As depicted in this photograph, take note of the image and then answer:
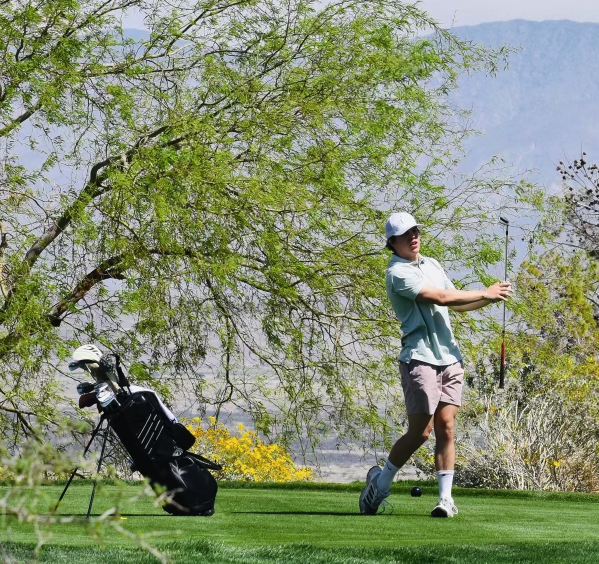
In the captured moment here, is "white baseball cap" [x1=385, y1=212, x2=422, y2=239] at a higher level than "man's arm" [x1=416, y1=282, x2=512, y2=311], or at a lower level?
higher

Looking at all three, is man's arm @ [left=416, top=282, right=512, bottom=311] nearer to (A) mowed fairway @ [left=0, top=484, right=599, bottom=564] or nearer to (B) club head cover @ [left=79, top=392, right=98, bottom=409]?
(A) mowed fairway @ [left=0, top=484, right=599, bottom=564]

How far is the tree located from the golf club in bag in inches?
217

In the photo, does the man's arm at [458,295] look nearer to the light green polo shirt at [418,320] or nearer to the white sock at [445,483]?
the light green polo shirt at [418,320]

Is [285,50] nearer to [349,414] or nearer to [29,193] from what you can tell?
[29,193]

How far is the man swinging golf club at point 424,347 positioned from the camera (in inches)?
280

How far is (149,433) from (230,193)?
6760mm

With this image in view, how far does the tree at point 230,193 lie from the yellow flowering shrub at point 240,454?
0.29 meters

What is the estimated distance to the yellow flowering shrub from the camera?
1424cm

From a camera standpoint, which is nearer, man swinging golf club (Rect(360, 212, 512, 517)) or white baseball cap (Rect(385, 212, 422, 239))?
man swinging golf club (Rect(360, 212, 512, 517))

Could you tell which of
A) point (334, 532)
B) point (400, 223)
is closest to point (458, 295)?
point (400, 223)

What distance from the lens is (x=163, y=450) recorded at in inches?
286

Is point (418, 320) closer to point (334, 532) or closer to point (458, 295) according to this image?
point (458, 295)

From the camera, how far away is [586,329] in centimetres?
2092

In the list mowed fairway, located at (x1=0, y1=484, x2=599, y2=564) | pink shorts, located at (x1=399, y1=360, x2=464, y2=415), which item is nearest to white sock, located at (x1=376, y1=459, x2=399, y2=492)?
mowed fairway, located at (x1=0, y1=484, x2=599, y2=564)
